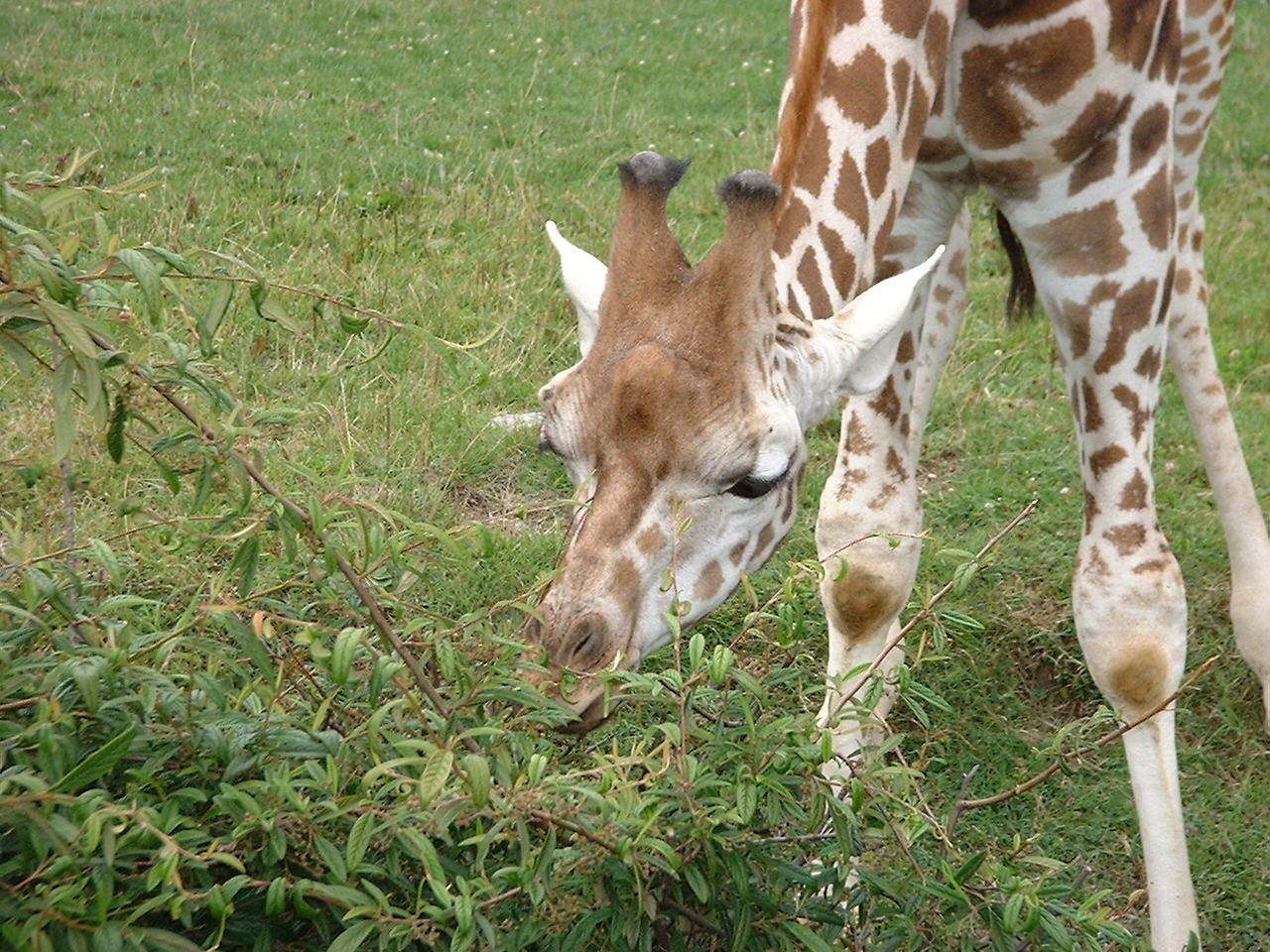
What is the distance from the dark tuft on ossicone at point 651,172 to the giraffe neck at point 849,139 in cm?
38

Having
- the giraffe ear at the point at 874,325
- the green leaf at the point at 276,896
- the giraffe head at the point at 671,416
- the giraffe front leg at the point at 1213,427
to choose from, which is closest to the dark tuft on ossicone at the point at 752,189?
the giraffe head at the point at 671,416

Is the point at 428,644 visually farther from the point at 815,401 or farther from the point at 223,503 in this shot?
the point at 223,503

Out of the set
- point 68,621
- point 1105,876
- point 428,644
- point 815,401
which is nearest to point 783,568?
point 1105,876

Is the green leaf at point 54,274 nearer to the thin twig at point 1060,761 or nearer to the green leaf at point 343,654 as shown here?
the green leaf at point 343,654

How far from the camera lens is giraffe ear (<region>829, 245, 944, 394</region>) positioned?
311cm

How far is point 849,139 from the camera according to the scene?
3373 millimetres

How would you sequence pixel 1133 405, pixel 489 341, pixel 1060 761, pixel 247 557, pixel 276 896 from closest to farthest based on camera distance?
pixel 276 896
pixel 247 557
pixel 1060 761
pixel 1133 405
pixel 489 341

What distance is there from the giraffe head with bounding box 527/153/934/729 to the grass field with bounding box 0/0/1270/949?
0.18m

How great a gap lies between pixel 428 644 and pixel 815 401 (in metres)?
1.18

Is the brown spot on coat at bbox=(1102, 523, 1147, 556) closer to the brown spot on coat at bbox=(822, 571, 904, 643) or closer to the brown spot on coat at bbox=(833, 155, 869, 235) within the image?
the brown spot on coat at bbox=(822, 571, 904, 643)

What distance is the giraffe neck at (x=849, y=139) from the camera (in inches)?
131

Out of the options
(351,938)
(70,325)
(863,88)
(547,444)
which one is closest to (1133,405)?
(863,88)

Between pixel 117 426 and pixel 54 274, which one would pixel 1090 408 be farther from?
pixel 54 274

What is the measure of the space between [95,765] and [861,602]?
257cm
